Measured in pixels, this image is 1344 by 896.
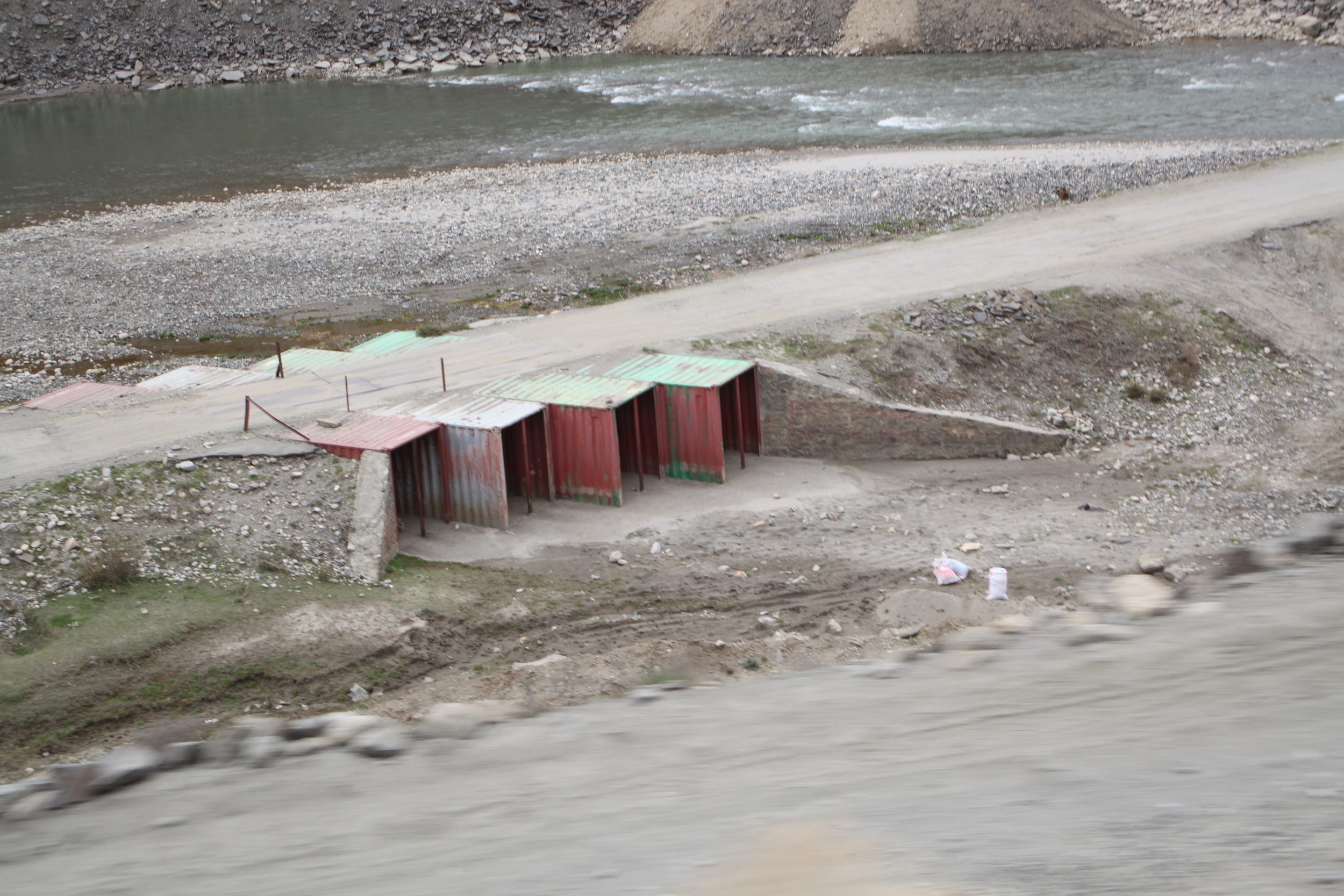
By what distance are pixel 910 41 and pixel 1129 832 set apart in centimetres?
6648

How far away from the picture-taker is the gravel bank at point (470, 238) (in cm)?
2741

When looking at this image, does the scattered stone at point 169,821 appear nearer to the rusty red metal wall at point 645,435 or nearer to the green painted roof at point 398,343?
the rusty red metal wall at point 645,435

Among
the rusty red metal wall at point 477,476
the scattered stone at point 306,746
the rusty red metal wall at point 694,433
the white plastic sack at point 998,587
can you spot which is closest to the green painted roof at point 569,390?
the rusty red metal wall at point 694,433

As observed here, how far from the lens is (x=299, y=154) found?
165ft

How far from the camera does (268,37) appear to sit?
2931 inches

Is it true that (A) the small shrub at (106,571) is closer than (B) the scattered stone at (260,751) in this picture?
No

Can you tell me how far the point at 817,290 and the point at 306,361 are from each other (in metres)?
10.9

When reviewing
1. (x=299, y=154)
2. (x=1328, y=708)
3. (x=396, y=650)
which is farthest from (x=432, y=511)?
(x=299, y=154)

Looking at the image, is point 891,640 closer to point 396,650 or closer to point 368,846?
point 396,650

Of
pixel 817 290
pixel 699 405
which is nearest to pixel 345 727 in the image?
pixel 699 405

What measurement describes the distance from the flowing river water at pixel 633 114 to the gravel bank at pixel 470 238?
510 cm

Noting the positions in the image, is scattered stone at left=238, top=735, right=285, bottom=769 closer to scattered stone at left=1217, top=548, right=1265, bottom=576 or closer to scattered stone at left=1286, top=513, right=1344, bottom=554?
scattered stone at left=1217, top=548, right=1265, bottom=576

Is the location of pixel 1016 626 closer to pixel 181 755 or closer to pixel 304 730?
pixel 304 730

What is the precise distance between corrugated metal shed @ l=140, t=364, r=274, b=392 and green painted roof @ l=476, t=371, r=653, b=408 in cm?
457
